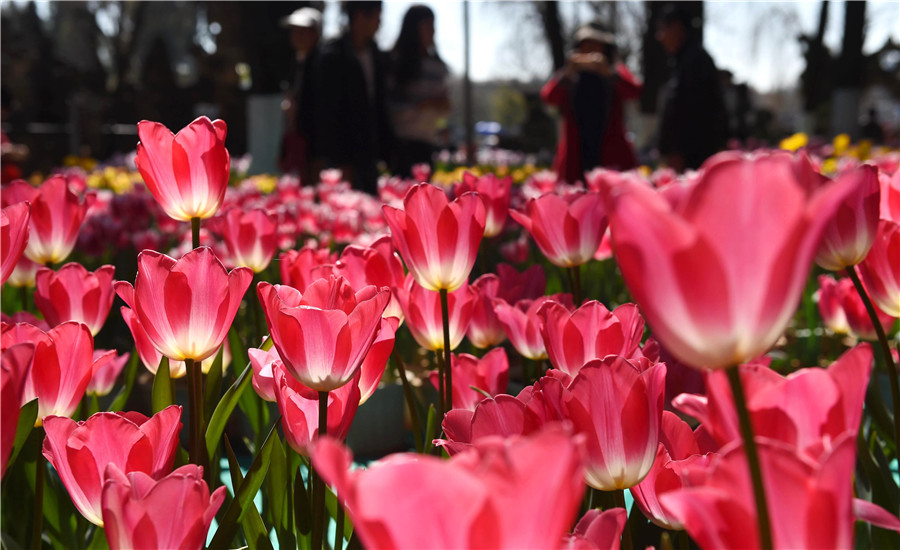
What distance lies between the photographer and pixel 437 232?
2.77 feet

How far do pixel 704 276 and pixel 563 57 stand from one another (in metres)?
15.9

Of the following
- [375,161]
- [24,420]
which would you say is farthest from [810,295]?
[375,161]

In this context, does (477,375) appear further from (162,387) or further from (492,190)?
(492,190)

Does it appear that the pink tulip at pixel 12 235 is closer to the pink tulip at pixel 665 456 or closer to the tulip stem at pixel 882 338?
the pink tulip at pixel 665 456

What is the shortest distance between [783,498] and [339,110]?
173 inches

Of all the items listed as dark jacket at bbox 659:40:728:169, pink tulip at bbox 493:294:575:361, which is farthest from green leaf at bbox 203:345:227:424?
dark jacket at bbox 659:40:728:169

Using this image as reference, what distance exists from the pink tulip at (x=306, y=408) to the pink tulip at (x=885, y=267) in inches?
20.2

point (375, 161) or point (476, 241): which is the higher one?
point (476, 241)

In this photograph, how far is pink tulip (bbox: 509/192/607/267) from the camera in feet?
3.81

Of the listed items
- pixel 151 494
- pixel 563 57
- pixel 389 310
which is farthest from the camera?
pixel 563 57

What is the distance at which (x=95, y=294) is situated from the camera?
1.04m

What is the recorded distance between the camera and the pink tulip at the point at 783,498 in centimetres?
35

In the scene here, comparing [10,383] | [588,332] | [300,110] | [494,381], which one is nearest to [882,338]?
[588,332]

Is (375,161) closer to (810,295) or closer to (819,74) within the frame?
(810,295)
